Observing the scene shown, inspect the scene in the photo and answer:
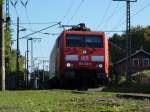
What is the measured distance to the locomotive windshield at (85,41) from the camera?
36.2m

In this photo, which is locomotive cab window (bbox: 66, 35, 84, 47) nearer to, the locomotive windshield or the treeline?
the locomotive windshield

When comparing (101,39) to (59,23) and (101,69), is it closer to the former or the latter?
(101,69)

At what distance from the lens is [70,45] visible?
1420 inches

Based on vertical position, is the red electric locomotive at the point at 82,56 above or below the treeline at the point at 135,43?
below

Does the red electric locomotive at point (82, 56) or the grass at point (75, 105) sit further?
the red electric locomotive at point (82, 56)

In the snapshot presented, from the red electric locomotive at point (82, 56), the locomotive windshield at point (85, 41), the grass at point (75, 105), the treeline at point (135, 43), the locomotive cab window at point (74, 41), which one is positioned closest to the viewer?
the grass at point (75, 105)

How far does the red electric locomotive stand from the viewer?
3578cm

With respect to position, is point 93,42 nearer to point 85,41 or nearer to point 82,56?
point 85,41

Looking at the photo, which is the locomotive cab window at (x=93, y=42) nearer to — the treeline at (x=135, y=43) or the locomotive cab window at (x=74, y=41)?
the locomotive cab window at (x=74, y=41)

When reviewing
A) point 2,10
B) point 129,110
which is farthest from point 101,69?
point 129,110

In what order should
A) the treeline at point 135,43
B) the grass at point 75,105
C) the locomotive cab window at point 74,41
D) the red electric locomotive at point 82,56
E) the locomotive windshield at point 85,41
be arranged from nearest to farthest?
the grass at point 75,105 < the red electric locomotive at point 82,56 < the locomotive cab window at point 74,41 < the locomotive windshield at point 85,41 < the treeline at point 135,43

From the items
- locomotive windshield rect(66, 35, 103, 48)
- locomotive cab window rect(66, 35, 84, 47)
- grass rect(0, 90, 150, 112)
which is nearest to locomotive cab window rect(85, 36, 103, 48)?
locomotive windshield rect(66, 35, 103, 48)

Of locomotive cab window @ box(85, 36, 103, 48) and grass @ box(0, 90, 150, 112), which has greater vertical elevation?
locomotive cab window @ box(85, 36, 103, 48)

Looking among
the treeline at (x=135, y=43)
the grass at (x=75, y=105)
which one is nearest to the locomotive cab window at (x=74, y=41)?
the grass at (x=75, y=105)
